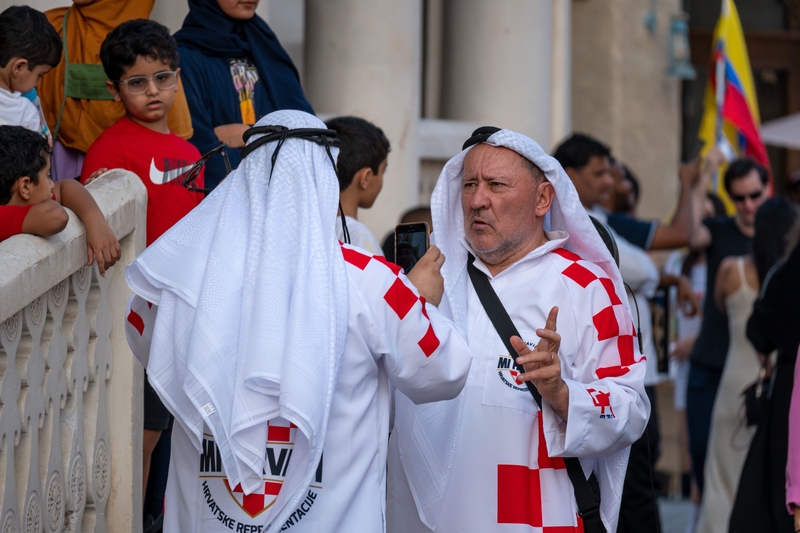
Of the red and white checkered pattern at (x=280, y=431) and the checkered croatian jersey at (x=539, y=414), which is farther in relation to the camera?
the checkered croatian jersey at (x=539, y=414)

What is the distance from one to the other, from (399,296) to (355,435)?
1.24 ft

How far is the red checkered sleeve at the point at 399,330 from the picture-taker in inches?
109

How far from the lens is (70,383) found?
11.2 feet

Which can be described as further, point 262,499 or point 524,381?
point 524,381

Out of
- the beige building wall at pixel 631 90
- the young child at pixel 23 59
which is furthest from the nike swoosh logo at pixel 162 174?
the beige building wall at pixel 631 90

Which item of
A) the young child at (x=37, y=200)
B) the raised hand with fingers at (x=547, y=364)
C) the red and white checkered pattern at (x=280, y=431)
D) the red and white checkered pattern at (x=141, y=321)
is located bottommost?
the red and white checkered pattern at (x=280, y=431)

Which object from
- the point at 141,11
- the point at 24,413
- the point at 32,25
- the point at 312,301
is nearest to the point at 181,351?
the point at 312,301

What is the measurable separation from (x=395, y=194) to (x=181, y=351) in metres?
4.38

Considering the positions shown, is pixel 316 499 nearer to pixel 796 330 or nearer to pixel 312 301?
pixel 312 301

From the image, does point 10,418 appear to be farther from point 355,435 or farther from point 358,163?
point 358,163

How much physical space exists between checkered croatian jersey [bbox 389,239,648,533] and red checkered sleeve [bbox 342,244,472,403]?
478mm

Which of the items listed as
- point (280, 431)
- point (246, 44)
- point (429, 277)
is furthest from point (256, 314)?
point (246, 44)

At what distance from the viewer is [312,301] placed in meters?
2.69

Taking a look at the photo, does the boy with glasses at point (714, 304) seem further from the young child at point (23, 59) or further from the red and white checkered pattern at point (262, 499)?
the red and white checkered pattern at point (262, 499)
